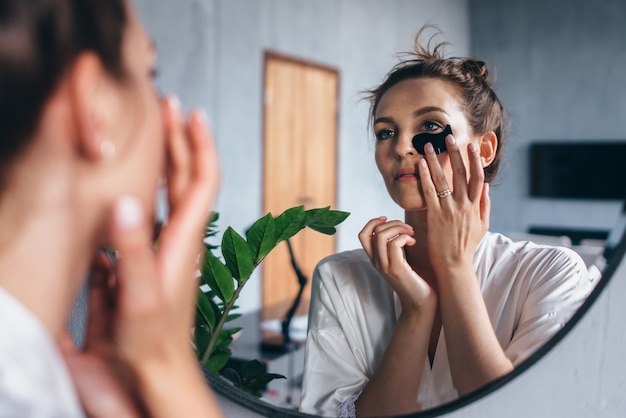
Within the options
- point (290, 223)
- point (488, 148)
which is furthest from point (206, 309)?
point (488, 148)

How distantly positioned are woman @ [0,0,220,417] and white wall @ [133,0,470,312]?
0.21 metres

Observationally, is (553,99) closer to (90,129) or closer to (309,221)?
(309,221)

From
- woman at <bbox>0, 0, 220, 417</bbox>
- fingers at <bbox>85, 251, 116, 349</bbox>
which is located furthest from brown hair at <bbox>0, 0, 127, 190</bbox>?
fingers at <bbox>85, 251, 116, 349</bbox>

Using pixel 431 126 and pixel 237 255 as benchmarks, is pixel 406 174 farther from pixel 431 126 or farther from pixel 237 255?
pixel 237 255

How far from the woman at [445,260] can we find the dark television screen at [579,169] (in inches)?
1.8

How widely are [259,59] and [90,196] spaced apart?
315 millimetres

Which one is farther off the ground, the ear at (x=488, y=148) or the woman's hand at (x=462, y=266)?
the ear at (x=488, y=148)

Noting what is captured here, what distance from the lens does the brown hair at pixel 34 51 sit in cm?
28

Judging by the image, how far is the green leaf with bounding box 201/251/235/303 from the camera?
0.56 m

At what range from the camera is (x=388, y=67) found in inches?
21.0

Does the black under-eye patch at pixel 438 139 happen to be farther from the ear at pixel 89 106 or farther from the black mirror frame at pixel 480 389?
the ear at pixel 89 106

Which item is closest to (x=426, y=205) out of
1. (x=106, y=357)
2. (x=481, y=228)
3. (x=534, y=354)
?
(x=481, y=228)

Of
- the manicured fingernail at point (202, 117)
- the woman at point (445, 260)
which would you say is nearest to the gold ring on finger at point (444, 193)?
the woman at point (445, 260)

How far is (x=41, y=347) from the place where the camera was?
290mm
